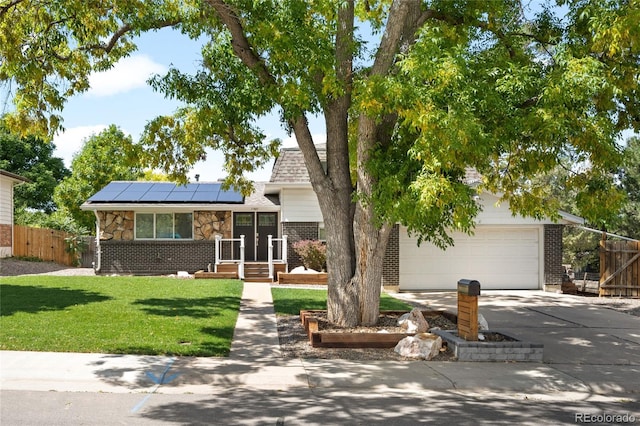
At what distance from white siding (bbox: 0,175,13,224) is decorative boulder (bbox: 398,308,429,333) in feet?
73.5

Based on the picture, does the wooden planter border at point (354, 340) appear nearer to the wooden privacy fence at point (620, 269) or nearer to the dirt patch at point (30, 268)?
the wooden privacy fence at point (620, 269)

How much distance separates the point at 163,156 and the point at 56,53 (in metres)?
3.33

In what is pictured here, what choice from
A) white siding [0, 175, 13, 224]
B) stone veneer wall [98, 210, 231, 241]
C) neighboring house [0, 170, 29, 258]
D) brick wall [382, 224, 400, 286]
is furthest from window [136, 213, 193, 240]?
brick wall [382, 224, 400, 286]

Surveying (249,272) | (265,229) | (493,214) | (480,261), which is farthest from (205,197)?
(493,214)

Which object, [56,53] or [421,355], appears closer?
[421,355]

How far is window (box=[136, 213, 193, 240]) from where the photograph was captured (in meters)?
25.2

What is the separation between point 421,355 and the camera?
10.1m

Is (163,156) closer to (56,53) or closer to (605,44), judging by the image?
(56,53)

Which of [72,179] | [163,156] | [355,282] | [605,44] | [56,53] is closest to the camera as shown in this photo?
[605,44]

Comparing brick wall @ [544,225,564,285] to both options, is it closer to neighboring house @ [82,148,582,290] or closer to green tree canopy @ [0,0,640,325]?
neighboring house @ [82,148,582,290]

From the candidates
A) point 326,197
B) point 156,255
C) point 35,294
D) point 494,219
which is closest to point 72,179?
point 156,255

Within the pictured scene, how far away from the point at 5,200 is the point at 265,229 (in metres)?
12.8

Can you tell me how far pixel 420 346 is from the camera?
10.2 metres

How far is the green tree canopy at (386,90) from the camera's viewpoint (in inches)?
366
